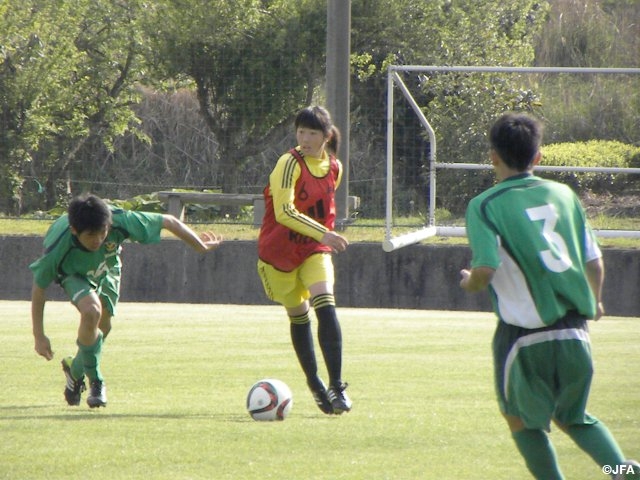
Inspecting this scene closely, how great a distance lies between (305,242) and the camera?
Result: 7316mm

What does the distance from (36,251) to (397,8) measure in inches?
312

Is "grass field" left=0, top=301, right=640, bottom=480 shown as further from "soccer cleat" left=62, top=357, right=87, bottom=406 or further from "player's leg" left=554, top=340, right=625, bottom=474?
"player's leg" left=554, top=340, right=625, bottom=474

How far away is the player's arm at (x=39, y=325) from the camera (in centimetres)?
685

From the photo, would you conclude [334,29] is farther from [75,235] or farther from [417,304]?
[75,235]

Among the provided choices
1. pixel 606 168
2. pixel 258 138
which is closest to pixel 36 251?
pixel 258 138

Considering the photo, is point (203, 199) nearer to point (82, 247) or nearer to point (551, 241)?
point (82, 247)

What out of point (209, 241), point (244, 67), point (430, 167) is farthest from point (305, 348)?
point (244, 67)

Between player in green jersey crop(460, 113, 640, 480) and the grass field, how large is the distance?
2.48 feet

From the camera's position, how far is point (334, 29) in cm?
1623

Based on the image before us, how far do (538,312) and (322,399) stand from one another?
269 centimetres

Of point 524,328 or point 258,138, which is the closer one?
point 524,328

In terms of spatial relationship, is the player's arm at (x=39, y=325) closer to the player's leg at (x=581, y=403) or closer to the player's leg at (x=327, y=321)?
the player's leg at (x=327, y=321)

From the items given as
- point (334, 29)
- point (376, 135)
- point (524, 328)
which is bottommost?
point (524, 328)

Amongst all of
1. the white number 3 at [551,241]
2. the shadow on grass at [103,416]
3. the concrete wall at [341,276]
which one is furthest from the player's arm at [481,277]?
the concrete wall at [341,276]
